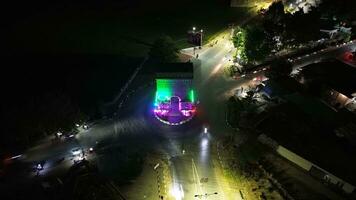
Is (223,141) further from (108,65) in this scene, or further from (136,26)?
(136,26)

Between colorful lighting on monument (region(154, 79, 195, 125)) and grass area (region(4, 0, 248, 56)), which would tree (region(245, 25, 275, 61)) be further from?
grass area (region(4, 0, 248, 56))

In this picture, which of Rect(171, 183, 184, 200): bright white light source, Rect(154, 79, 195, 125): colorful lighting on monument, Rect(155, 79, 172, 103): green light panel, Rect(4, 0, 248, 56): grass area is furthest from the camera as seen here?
Rect(4, 0, 248, 56): grass area

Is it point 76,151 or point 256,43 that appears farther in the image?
point 256,43

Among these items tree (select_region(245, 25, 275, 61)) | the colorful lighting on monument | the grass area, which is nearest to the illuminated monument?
the colorful lighting on monument

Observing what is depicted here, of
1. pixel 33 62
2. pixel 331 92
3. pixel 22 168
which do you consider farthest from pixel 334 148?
pixel 33 62

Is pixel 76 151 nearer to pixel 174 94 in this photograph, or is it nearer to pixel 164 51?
pixel 174 94

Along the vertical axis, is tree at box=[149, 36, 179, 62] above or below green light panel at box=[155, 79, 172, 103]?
A: above

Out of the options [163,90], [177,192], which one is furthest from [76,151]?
[163,90]

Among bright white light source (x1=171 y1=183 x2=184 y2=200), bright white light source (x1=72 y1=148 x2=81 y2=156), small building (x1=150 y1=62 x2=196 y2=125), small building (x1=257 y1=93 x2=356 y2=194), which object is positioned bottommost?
bright white light source (x1=171 y1=183 x2=184 y2=200)

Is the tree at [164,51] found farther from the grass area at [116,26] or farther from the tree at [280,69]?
the tree at [280,69]
